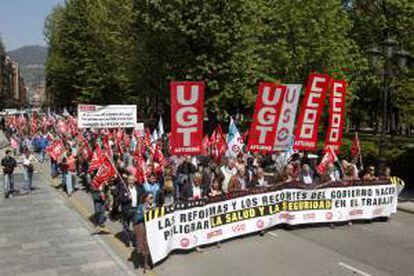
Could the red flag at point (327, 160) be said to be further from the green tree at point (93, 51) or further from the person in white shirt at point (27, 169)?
the green tree at point (93, 51)

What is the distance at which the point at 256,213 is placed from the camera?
13453 millimetres

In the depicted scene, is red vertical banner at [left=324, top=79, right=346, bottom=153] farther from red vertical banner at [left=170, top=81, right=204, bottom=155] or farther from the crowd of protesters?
red vertical banner at [left=170, top=81, right=204, bottom=155]

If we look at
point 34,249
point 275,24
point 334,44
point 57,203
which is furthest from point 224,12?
point 34,249

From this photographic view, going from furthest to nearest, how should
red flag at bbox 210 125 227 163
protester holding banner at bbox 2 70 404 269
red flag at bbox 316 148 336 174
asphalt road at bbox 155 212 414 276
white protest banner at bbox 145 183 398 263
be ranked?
red flag at bbox 210 125 227 163 < red flag at bbox 316 148 336 174 < protester holding banner at bbox 2 70 404 269 < white protest banner at bbox 145 183 398 263 < asphalt road at bbox 155 212 414 276

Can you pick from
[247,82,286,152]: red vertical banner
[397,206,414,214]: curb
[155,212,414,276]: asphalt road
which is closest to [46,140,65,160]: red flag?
[247,82,286,152]: red vertical banner

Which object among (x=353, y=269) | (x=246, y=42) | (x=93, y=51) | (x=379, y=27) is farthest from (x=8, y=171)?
(x=93, y=51)

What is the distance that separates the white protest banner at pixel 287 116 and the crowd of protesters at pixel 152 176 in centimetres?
80

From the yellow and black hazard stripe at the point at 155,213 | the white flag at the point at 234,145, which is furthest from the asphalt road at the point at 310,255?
the white flag at the point at 234,145

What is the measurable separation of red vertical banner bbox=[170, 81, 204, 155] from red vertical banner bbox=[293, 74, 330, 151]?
3.64 m

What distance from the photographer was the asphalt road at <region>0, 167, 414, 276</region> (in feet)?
36.0

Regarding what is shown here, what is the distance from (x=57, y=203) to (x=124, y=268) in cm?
768

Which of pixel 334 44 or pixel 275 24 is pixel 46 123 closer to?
pixel 275 24

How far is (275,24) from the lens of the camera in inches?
1405

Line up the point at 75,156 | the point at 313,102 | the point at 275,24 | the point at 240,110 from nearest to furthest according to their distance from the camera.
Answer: the point at 313,102
the point at 75,156
the point at 275,24
the point at 240,110
